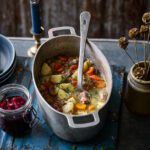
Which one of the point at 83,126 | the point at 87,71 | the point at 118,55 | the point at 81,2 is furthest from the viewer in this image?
the point at 81,2

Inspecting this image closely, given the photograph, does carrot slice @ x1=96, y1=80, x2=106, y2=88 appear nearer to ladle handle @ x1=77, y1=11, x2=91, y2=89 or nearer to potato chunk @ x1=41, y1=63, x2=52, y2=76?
ladle handle @ x1=77, y1=11, x2=91, y2=89

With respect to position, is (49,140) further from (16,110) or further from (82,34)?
(82,34)

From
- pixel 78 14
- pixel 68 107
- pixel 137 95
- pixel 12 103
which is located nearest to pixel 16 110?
pixel 12 103

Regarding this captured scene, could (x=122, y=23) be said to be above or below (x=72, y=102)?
below

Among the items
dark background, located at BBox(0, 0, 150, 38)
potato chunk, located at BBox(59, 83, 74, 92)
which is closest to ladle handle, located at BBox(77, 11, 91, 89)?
potato chunk, located at BBox(59, 83, 74, 92)

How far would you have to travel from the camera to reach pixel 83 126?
1209 millimetres

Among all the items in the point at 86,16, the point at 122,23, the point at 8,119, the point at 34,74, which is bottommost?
the point at 122,23

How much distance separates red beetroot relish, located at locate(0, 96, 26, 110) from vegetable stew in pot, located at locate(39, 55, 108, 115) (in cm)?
7

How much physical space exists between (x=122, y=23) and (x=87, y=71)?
0.95 meters

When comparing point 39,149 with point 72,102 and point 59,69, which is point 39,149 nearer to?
point 72,102

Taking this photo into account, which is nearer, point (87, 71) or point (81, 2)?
point (87, 71)

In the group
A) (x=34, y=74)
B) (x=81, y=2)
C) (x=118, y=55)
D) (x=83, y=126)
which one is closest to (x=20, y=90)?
(x=34, y=74)

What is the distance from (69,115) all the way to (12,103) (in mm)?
248

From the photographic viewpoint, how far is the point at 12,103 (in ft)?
4.56
